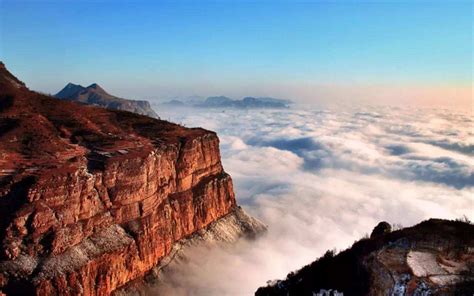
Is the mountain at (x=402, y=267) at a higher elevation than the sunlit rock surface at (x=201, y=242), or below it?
higher

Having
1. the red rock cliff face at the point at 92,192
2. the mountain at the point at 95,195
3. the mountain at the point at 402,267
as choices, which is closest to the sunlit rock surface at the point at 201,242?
the mountain at the point at 95,195

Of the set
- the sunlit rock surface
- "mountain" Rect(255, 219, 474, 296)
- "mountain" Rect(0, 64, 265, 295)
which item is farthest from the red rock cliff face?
"mountain" Rect(255, 219, 474, 296)

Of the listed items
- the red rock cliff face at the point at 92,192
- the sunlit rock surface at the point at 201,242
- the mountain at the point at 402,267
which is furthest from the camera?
the sunlit rock surface at the point at 201,242

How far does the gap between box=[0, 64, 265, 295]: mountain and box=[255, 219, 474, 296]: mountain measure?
27.6m

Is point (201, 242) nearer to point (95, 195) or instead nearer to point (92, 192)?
point (95, 195)

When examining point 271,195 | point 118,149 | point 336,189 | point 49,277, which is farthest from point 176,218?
point 336,189

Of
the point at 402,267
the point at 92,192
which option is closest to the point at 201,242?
the point at 92,192

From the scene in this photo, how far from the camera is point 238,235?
88.4m

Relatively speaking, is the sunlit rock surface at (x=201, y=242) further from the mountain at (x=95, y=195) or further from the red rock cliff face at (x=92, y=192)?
the red rock cliff face at (x=92, y=192)

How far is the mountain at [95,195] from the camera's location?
164ft

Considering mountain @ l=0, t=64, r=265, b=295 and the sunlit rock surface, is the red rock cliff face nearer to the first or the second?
mountain @ l=0, t=64, r=265, b=295

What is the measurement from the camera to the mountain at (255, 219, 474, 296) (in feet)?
86.1

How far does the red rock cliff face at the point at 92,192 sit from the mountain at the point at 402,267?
27717 millimetres

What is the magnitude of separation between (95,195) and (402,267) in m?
43.4
